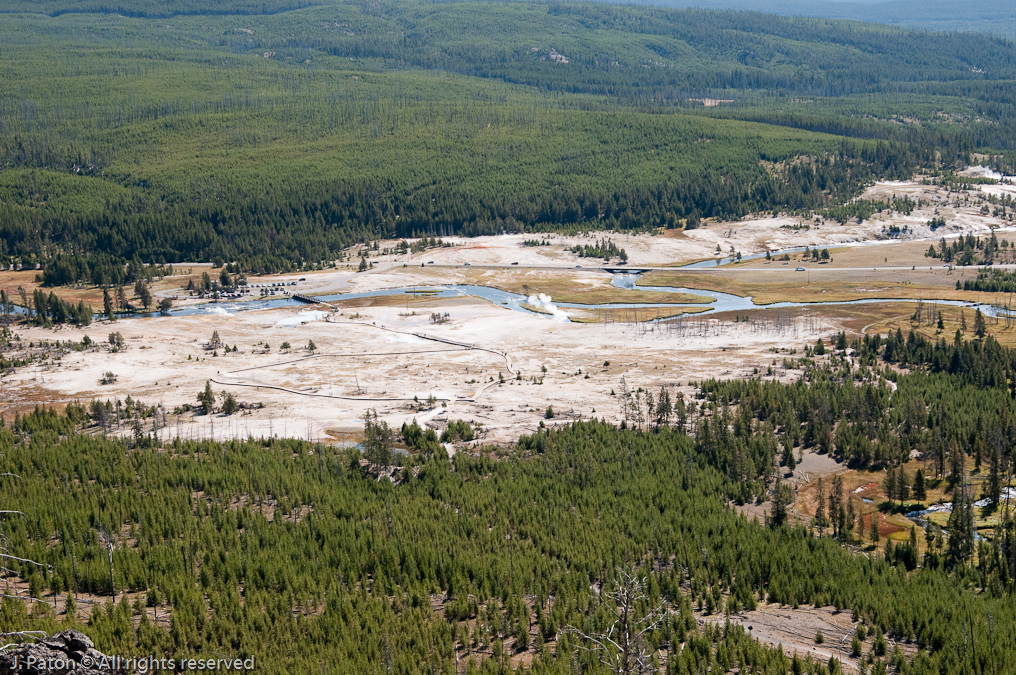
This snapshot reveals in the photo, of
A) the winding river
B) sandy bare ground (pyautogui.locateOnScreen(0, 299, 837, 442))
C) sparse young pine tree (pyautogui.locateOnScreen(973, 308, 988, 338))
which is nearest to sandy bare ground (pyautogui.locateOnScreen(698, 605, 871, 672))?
sandy bare ground (pyautogui.locateOnScreen(0, 299, 837, 442))

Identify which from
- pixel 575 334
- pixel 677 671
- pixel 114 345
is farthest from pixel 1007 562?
pixel 114 345

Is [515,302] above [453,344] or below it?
above

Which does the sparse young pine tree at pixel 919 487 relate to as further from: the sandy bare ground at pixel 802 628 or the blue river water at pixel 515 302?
the blue river water at pixel 515 302

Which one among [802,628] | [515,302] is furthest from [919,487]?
[515,302]

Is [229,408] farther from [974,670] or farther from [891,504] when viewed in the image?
[974,670]

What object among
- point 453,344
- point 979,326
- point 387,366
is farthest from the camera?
point 453,344

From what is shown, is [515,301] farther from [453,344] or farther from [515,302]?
[453,344]

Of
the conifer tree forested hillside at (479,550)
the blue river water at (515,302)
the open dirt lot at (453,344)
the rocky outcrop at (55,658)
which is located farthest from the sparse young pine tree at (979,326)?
the rocky outcrop at (55,658)
